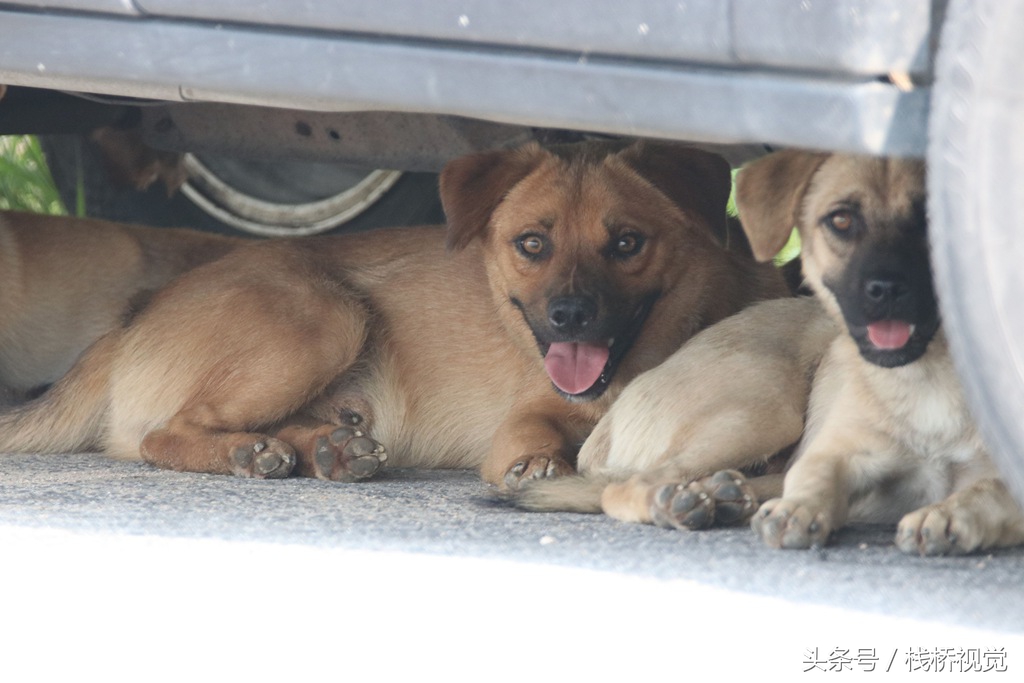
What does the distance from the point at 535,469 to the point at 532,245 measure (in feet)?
2.58

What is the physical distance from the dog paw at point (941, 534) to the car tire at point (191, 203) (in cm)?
329

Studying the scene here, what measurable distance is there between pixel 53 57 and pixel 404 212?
288cm

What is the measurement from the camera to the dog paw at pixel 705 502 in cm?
297

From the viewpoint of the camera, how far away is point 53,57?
2.88 meters

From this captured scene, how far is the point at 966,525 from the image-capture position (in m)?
2.69

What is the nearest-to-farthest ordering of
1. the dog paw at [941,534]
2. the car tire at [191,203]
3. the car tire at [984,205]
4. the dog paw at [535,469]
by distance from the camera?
the car tire at [984,205] → the dog paw at [941,534] → the dog paw at [535,469] → the car tire at [191,203]

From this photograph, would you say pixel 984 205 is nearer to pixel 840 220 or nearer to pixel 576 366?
pixel 840 220

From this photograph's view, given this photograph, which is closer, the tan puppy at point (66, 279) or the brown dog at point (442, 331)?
the brown dog at point (442, 331)

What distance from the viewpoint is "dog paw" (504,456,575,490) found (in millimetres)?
3797

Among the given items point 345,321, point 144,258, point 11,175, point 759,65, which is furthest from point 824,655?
point 11,175

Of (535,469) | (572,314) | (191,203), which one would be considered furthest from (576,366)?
(191,203)

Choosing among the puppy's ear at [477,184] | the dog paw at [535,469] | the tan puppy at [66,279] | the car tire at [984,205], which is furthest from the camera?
the tan puppy at [66,279]

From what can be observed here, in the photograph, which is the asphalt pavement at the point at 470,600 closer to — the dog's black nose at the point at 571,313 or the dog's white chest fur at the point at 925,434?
the dog's white chest fur at the point at 925,434

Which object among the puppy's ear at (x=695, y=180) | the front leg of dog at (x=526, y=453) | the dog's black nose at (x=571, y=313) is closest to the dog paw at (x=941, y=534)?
the front leg of dog at (x=526, y=453)
